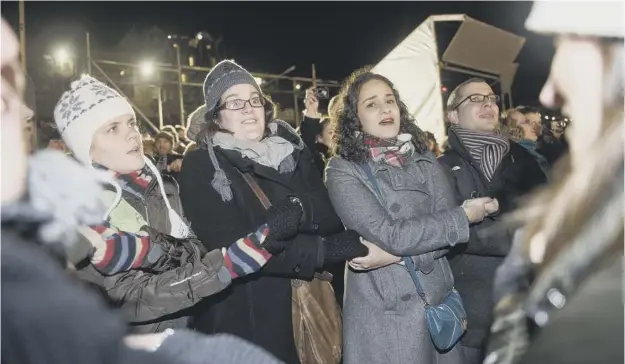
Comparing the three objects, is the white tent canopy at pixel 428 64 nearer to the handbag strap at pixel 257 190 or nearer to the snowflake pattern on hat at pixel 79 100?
the handbag strap at pixel 257 190

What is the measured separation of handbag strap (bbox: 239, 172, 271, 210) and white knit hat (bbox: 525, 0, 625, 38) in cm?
162

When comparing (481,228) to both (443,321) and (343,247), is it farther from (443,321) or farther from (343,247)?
(343,247)

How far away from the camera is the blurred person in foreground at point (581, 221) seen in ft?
2.75

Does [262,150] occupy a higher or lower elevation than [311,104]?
lower

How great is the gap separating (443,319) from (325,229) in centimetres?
70

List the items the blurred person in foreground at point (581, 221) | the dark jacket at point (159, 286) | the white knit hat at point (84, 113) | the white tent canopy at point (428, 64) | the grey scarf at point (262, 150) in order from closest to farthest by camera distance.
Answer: the blurred person in foreground at point (581, 221)
the dark jacket at point (159, 286)
the white knit hat at point (84, 113)
the grey scarf at point (262, 150)
the white tent canopy at point (428, 64)

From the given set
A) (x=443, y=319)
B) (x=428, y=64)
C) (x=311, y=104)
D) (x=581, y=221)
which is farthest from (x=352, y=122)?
(x=428, y=64)

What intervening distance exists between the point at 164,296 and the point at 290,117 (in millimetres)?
16308

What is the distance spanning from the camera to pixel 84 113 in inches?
95.1

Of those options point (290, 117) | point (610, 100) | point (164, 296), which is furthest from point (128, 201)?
point (290, 117)

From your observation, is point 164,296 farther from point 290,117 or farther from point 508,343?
point 290,117

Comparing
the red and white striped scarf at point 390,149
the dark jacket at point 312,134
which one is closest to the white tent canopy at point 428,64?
the dark jacket at point 312,134

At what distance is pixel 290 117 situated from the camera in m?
18.2

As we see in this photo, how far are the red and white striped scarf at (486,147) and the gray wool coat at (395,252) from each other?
1.87 feet
